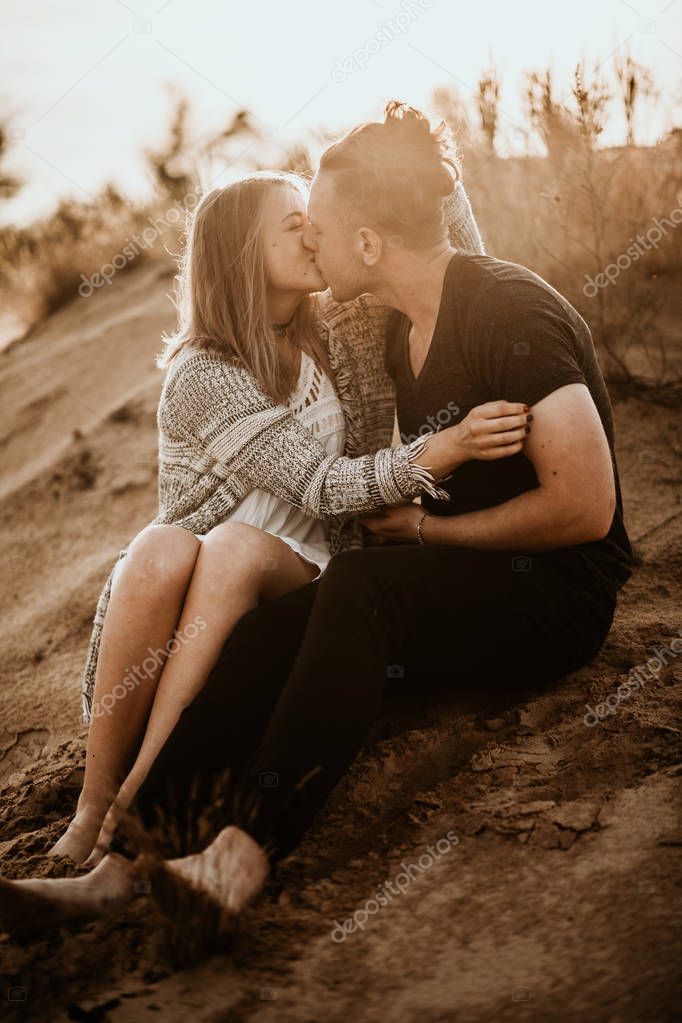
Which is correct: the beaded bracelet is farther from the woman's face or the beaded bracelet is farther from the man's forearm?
the woman's face

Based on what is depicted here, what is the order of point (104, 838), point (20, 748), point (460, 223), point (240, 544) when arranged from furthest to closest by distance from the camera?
1. point (20, 748)
2. point (460, 223)
3. point (240, 544)
4. point (104, 838)

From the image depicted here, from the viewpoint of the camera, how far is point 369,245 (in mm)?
2334

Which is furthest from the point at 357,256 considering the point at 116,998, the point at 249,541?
the point at 116,998

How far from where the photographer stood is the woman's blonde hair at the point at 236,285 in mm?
2518

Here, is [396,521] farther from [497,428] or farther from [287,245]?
[287,245]

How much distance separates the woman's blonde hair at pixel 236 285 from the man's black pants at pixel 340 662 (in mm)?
707

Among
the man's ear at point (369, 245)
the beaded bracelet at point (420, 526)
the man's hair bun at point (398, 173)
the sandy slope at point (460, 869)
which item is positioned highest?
the man's hair bun at point (398, 173)
